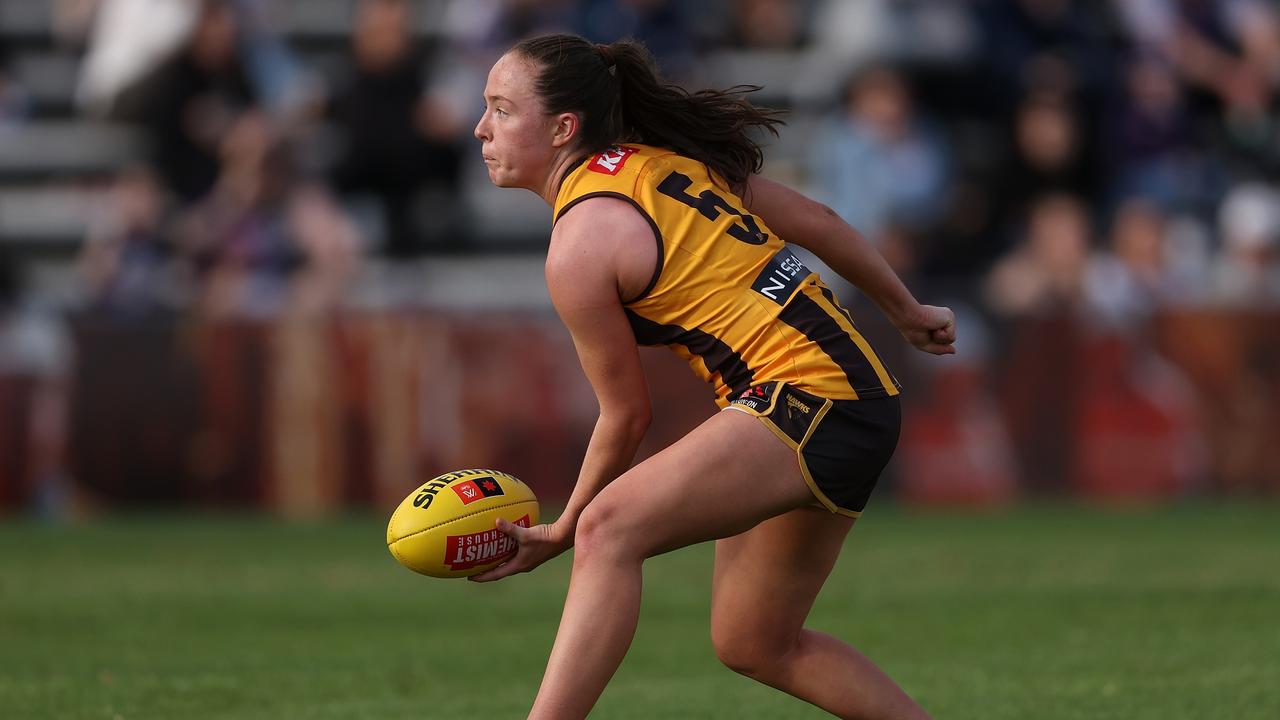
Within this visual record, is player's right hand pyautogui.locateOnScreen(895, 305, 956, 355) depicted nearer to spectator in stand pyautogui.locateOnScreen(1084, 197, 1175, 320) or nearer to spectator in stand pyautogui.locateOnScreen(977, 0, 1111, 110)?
spectator in stand pyautogui.locateOnScreen(1084, 197, 1175, 320)

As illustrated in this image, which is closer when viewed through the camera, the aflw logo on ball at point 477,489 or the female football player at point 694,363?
the female football player at point 694,363

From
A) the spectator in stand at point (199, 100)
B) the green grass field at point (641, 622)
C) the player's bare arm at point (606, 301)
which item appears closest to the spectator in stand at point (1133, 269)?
the green grass field at point (641, 622)

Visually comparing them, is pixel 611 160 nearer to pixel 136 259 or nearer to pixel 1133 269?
pixel 136 259

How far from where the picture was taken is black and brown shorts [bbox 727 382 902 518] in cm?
463

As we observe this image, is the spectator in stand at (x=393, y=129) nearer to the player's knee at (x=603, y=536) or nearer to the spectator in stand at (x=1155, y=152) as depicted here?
the spectator in stand at (x=1155, y=152)

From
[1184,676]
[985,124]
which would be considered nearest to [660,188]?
[1184,676]

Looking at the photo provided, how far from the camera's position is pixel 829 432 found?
4656 mm

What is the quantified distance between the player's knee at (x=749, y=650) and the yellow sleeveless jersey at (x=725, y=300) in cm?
63

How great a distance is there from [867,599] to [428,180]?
7049 millimetres

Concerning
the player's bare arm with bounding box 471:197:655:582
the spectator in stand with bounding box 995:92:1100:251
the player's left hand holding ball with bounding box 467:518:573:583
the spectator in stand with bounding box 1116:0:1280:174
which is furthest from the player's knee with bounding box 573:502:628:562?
the spectator in stand with bounding box 1116:0:1280:174

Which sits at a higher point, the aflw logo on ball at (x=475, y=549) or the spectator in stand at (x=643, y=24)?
the spectator in stand at (x=643, y=24)

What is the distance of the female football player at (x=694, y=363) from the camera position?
4547 millimetres

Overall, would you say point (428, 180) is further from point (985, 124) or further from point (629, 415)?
point (629, 415)

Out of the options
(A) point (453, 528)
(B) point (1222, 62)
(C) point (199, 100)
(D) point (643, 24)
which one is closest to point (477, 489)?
(A) point (453, 528)
